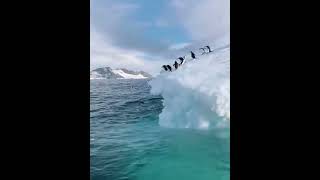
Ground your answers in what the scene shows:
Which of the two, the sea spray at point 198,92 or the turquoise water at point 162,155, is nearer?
the turquoise water at point 162,155

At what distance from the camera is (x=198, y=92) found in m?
9.60

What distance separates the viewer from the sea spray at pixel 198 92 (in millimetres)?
9359

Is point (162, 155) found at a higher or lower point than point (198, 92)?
lower

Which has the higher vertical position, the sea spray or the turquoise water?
the sea spray

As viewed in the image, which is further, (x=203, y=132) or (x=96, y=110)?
(x=96, y=110)

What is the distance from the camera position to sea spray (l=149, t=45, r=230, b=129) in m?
9.36

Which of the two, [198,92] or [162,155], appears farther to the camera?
[162,155]

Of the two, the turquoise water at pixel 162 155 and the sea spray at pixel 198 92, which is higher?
the sea spray at pixel 198 92
